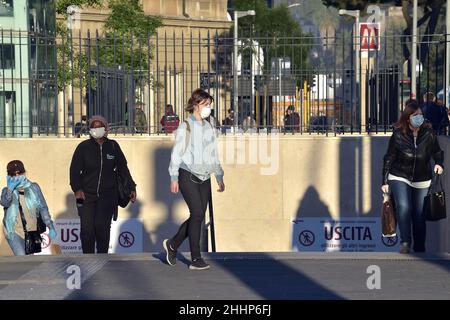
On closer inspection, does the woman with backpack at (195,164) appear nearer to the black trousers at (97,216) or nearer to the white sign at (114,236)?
the black trousers at (97,216)

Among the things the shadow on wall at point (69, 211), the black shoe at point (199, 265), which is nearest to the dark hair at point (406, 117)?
the black shoe at point (199, 265)

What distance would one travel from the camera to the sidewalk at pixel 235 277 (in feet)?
32.0

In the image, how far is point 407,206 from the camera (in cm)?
1239

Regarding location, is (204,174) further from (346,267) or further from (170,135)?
(170,135)

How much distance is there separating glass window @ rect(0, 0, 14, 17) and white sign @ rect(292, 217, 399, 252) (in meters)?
6.29

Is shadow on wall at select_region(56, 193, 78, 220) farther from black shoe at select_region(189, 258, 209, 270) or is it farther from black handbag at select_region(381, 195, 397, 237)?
black shoe at select_region(189, 258, 209, 270)

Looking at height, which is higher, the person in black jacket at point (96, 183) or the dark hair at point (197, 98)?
the dark hair at point (197, 98)

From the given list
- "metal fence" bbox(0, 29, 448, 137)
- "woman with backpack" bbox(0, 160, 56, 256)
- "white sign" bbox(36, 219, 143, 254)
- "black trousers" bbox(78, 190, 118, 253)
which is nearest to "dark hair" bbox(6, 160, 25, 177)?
"woman with backpack" bbox(0, 160, 56, 256)

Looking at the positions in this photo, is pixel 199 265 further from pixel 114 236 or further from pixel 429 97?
pixel 429 97

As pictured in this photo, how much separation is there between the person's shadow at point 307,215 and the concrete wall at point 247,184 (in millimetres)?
14

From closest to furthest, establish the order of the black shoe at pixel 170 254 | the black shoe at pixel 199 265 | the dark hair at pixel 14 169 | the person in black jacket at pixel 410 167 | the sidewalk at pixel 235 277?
the sidewalk at pixel 235 277
the black shoe at pixel 199 265
the black shoe at pixel 170 254
the person in black jacket at pixel 410 167
the dark hair at pixel 14 169
